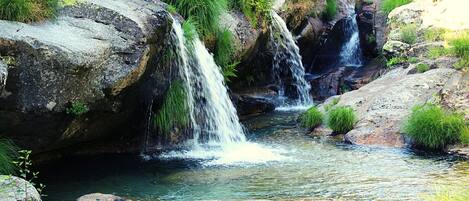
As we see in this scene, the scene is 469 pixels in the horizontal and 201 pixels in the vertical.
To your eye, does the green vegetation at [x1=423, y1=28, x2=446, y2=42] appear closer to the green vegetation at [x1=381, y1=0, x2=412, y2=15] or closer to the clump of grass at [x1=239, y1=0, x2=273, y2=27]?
the green vegetation at [x1=381, y1=0, x2=412, y2=15]

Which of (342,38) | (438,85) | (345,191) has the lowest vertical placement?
(345,191)

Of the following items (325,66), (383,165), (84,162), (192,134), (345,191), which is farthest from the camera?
(325,66)

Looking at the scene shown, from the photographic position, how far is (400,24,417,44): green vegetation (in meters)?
16.1

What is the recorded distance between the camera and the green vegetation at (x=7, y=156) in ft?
Answer: 27.1

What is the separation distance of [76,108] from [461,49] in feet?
30.0

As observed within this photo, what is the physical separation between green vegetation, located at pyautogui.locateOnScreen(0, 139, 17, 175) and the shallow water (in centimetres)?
70

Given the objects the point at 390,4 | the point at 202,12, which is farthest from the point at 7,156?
the point at 390,4

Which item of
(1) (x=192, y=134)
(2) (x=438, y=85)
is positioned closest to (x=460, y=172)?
(2) (x=438, y=85)

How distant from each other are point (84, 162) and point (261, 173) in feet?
11.5

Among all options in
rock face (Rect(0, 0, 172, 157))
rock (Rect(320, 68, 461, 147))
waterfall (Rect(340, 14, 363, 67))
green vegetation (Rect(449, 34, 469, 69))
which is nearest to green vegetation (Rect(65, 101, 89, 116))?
rock face (Rect(0, 0, 172, 157))

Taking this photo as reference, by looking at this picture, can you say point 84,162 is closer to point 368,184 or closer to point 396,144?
point 368,184

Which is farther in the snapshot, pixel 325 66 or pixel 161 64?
pixel 325 66

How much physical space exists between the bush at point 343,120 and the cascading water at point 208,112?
6.46 ft

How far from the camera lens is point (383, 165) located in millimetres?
9797
